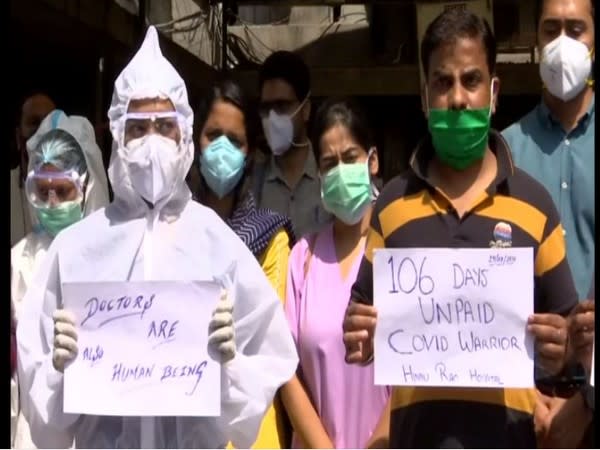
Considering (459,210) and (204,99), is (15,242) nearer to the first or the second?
(204,99)

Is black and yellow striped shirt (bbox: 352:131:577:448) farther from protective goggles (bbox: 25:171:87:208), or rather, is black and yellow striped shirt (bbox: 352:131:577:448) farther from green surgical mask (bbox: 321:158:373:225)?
protective goggles (bbox: 25:171:87:208)

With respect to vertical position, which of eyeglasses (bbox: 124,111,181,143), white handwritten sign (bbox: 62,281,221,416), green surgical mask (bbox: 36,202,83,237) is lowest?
white handwritten sign (bbox: 62,281,221,416)

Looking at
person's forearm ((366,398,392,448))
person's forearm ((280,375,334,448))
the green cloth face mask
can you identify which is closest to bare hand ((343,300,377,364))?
person's forearm ((366,398,392,448))

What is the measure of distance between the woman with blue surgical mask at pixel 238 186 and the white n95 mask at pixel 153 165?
1.85 ft

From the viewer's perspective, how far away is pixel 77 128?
12.0ft

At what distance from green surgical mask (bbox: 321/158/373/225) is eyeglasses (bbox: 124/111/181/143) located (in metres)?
0.67

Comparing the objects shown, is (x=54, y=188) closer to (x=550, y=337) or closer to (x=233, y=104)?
(x=233, y=104)

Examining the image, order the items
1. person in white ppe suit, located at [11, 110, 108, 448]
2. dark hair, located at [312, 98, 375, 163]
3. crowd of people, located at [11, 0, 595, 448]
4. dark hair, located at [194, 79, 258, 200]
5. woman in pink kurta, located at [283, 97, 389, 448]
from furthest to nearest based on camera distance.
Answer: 1. dark hair, located at [194, 79, 258, 200]
2. dark hair, located at [312, 98, 375, 163]
3. person in white ppe suit, located at [11, 110, 108, 448]
4. woman in pink kurta, located at [283, 97, 389, 448]
5. crowd of people, located at [11, 0, 595, 448]

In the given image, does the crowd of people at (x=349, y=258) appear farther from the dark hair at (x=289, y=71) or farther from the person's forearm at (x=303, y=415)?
the dark hair at (x=289, y=71)

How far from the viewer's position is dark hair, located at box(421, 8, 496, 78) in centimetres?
293

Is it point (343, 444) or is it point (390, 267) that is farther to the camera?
point (343, 444)

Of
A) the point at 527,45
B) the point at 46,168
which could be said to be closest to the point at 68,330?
the point at 46,168

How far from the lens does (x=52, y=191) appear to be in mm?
3459

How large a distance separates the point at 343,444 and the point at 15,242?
1302 mm
